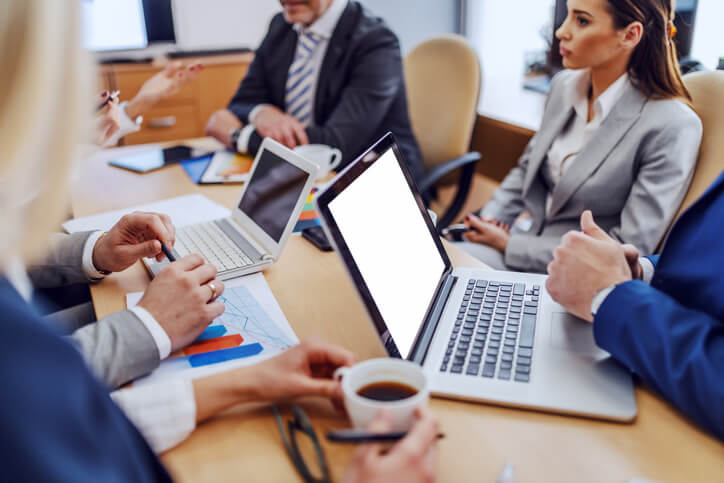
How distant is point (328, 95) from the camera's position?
218cm

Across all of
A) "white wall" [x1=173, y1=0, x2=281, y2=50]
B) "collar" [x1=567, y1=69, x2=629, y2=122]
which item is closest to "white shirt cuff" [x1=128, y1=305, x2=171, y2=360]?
"collar" [x1=567, y1=69, x2=629, y2=122]

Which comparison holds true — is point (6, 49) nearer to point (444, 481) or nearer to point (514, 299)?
point (444, 481)

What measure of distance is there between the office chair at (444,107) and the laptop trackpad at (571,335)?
3.92ft

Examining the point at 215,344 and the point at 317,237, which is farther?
the point at 317,237

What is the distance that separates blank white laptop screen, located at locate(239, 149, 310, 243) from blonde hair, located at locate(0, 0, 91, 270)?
2.13ft

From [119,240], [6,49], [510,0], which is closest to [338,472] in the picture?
[6,49]

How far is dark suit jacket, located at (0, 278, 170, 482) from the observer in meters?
0.43

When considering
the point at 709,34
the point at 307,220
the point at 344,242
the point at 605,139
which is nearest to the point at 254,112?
the point at 307,220

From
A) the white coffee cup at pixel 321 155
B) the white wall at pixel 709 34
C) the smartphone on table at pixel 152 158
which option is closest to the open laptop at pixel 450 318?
the white coffee cup at pixel 321 155

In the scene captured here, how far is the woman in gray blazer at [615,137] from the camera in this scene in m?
1.37

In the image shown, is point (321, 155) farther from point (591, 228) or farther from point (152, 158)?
point (591, 228)

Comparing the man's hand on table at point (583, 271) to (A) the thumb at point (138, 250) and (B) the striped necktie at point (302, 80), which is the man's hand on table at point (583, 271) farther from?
(B) the striped necktie at point (302, 80)

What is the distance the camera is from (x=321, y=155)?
1.70 metres

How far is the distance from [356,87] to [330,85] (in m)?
0.11
